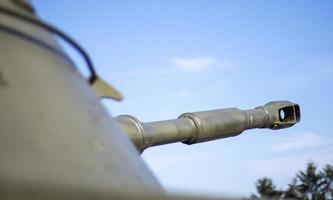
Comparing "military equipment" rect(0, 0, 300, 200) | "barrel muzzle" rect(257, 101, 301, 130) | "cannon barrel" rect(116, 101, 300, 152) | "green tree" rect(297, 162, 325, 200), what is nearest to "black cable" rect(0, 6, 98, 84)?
"military equipment" rect(0, 0, 300, 200)

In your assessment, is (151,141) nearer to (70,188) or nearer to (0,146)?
(0,146)

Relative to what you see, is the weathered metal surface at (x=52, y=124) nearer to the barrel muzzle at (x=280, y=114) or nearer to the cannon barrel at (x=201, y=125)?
the cannon barrel at (x=201, y=125)

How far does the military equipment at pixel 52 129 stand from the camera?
1018 millimetres

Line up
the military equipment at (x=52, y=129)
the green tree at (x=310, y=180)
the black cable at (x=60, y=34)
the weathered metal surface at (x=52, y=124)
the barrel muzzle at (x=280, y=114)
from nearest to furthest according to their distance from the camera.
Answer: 1. the military equipment at (x=52, y=129)
2. the weathered metal surface at (x=52, y=124)
3. the black cable at (x=60, y=34)
4. the barrel muzzle at (x=280, y=114)
5. the green tree at (x=310, y=180)

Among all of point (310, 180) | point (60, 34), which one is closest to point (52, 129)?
point (60, 34)

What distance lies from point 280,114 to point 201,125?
7.36ft

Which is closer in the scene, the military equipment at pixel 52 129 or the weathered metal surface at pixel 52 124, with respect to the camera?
the military equipment at pixel 52 129

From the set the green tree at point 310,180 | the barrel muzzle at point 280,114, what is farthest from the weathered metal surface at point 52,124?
the green tree at point 310,180

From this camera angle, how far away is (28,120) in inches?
55.2

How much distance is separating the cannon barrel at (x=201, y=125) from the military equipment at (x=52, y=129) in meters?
2.71

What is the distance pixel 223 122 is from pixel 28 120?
4713mm

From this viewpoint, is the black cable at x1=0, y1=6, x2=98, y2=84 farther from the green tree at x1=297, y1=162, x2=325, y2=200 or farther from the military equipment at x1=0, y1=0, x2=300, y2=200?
the green tree at x1=297, y1=162, x2=325, y2=200

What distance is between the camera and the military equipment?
1018mm

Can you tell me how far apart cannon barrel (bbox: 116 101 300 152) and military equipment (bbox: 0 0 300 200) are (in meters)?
2.71
